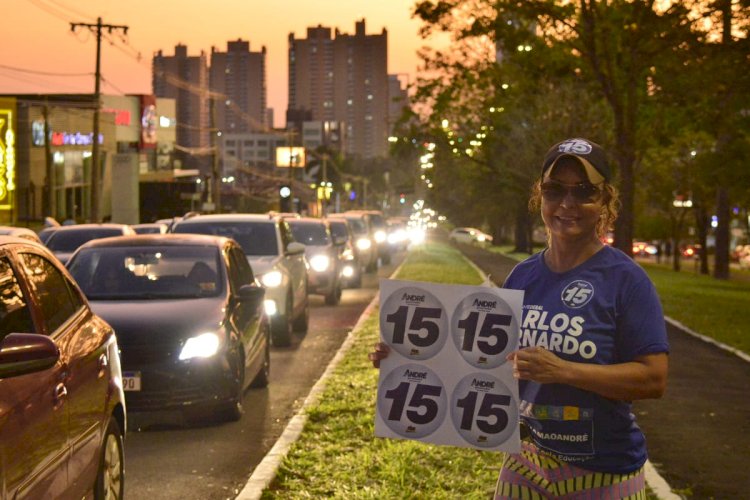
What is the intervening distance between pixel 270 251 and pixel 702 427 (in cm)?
770

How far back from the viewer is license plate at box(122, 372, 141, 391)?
991cm

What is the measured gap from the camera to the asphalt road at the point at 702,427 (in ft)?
28.8

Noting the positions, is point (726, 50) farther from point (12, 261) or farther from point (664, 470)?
point (12, 261)

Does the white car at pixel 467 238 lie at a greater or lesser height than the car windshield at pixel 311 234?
lesser

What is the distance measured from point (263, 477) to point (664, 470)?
9.99 feet

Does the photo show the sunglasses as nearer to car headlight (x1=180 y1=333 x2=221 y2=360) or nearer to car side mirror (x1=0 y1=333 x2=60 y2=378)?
car side mirror (x1=0 y1=333 x2=60 y2=378)

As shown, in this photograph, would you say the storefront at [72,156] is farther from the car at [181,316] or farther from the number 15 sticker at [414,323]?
the number 15 sticker at [414,323]

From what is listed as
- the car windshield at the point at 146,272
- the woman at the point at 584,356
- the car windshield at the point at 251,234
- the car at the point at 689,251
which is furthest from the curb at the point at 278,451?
the car at the point at 689,251

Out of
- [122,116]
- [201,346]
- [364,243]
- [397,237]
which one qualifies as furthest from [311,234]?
[122,116]

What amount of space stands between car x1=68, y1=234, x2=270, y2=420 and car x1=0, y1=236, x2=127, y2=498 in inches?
119

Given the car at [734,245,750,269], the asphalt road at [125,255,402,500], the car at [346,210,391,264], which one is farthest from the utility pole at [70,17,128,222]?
the car at [734,245,750,269]

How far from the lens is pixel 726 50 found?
83.0 feet

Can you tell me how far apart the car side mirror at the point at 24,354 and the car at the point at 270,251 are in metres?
11.5

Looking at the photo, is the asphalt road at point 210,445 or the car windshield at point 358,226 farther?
the car windshield at point 358,226
